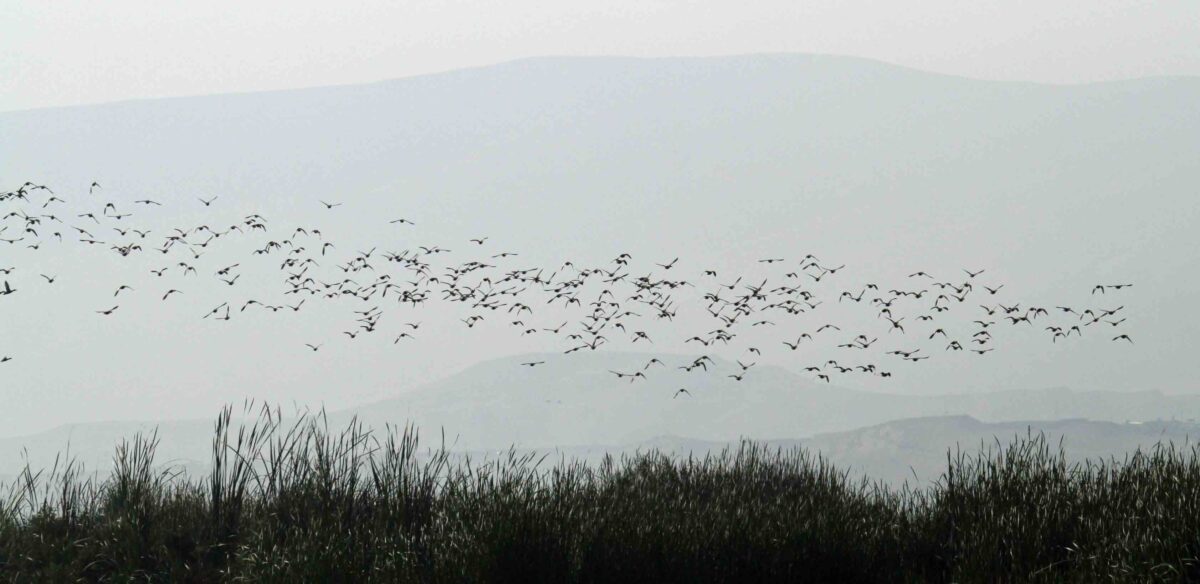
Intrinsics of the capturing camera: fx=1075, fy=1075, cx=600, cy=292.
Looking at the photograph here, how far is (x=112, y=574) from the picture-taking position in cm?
894

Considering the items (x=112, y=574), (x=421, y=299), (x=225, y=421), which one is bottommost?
(x=112, y=574)

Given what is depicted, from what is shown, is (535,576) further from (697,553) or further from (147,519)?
(147,519)

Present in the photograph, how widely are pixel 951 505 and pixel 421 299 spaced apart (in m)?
7.01

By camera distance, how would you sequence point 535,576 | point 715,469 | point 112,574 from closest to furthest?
1. point 535,576
2. point 112,574
3. point 715,469

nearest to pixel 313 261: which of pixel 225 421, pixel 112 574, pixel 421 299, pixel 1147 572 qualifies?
pixel 421 299

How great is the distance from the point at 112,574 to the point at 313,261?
5.12 metres

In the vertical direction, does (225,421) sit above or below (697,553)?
above

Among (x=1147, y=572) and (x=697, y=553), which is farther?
(x=697, y=553)

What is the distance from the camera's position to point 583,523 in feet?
26.5

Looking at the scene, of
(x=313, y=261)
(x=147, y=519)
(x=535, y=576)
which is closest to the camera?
(x=535, y=576)

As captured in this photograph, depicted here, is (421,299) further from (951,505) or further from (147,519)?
(951,505)

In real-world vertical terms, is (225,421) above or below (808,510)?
above

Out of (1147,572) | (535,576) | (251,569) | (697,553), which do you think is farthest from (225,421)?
(1147,572)

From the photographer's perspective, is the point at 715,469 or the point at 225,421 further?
the point at 715,469
